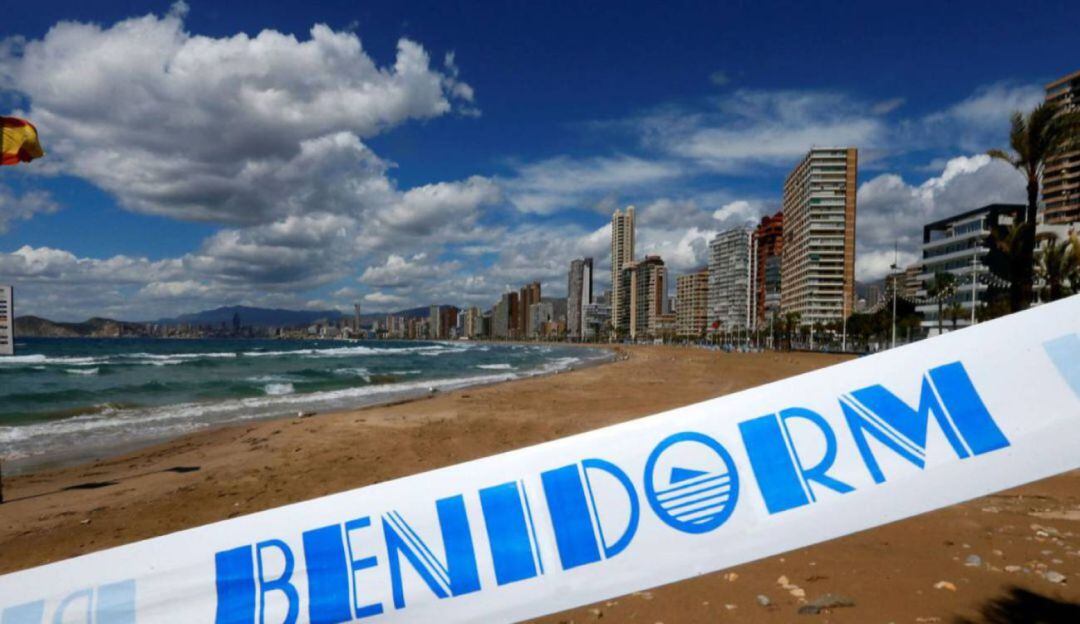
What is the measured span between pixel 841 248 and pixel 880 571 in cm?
12606

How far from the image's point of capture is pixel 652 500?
1.63 metres

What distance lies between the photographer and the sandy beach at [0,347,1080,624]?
140 inches

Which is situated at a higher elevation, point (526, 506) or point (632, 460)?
point (632, 460)

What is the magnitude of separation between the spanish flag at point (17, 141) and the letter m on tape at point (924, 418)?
23.5 ft

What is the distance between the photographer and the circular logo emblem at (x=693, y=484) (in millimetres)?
1611

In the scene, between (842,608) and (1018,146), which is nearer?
(842,608)

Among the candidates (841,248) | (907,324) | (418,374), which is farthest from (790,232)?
(418,374)

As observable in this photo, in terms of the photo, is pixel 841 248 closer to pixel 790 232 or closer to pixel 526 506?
pixel 790 232

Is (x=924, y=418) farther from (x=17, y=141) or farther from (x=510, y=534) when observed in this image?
(x=17, y=141)

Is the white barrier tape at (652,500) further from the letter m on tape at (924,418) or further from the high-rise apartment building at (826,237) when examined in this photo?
the high-rise apartment building at (826,237)

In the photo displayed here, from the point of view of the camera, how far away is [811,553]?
4.31 meters

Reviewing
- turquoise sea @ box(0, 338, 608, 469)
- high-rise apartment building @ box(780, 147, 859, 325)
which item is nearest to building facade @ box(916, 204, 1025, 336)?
high-rise apartment building @ box(780, 147, 859, 325)

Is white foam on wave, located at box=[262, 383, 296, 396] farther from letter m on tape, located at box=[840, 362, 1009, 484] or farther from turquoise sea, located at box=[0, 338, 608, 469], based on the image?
letter m on tape, located at box=[840, 362, 1009, 484]

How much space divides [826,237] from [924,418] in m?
128
